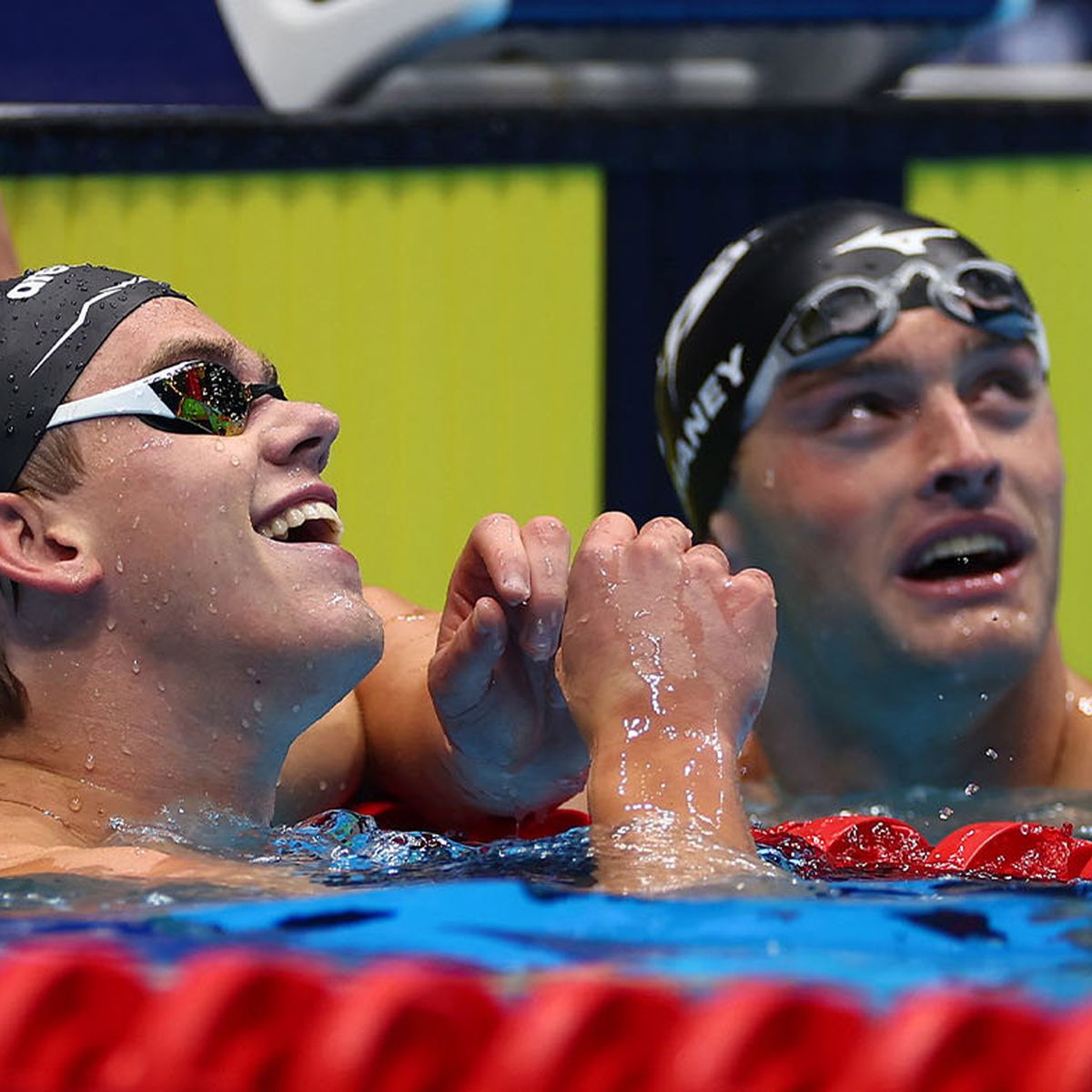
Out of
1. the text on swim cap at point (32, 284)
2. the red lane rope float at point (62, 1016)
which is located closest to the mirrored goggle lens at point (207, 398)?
the text on swim cap at point (32, 284)

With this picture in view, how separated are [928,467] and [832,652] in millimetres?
301

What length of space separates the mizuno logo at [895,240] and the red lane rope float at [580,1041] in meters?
1.80

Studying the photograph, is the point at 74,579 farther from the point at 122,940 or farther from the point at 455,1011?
the point at 455,1011

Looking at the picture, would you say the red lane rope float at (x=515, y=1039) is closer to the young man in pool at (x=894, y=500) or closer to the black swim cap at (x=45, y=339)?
the black swim cap at (x=45, y=339)

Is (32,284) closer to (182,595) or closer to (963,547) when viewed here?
(182,595)

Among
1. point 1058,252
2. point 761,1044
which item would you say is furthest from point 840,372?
point 761,1044

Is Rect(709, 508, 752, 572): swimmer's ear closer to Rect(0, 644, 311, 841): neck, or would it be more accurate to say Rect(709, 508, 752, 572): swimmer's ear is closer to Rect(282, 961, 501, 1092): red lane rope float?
Rect(0, 644, 311, 841): neck

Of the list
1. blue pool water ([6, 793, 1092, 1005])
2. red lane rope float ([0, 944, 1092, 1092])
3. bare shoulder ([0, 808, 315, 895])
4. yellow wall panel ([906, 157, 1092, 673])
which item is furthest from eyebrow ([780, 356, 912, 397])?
red lane rope float ([0, 944, 1092, 1092])

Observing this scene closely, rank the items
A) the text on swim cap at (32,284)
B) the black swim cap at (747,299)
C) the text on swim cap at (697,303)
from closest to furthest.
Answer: the text on swim cap at (32,284), the black swim cap at (747,299), the text on swim cap at (697,303)

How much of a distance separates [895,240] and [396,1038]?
6.25 feet

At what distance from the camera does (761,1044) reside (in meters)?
0.98

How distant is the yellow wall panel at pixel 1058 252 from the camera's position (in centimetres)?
376

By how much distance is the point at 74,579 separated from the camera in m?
1.84

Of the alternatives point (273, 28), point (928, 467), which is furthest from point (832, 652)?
point (273, 28)
